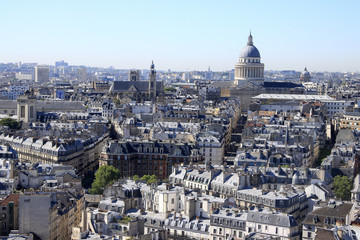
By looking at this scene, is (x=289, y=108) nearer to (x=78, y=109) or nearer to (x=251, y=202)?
(x=78, y=109)

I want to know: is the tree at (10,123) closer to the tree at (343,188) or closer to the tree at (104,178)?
the tree at (104,178)

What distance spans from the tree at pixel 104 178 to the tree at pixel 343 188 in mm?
24105

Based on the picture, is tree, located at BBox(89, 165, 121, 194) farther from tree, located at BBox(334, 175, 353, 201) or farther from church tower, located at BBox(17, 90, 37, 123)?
church tower, located at BBox(17, 90, 37, 123)

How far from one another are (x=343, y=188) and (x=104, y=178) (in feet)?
86.2

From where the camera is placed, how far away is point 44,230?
57312mm

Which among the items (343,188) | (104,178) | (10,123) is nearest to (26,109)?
(10,123)

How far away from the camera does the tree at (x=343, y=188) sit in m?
73.3

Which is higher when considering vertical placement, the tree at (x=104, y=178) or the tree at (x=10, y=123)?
the tree at (x=10, y=123)

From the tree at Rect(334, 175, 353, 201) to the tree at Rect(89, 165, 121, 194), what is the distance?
79.1 feet

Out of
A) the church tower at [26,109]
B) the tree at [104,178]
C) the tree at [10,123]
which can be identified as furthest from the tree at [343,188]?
the church tower at [26,109]

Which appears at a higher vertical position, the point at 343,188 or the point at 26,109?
the point at 26,109

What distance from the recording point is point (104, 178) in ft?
259

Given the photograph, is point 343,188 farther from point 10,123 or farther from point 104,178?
Result: point 10,123

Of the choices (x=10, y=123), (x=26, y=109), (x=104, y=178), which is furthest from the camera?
(x=26, y=109)
